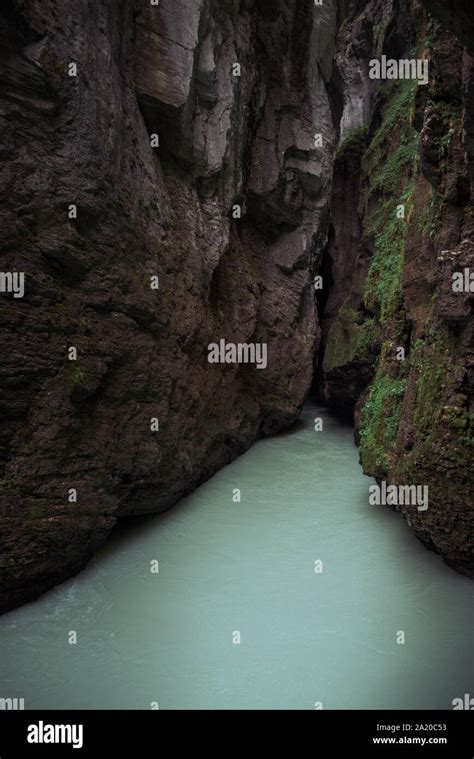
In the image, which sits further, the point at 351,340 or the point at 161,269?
the point at 351,340

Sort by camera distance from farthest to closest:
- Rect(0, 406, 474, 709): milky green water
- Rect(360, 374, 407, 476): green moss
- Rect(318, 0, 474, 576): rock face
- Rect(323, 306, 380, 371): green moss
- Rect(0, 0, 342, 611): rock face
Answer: Rect(323, 306, 380, 371): green moss
Rect(360, 374, 407, 476): green moss
Rect(318, 0, 474, 576): rock face
Rect(0, 0, 342, 611): rock face
Rect(0, 406, 474, 709): milky green water

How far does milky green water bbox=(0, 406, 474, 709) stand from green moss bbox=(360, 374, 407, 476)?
39.7 inches

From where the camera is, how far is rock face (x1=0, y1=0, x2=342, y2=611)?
5.18 meters

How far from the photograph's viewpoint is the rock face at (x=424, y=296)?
570cm

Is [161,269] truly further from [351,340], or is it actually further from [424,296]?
[351,340]

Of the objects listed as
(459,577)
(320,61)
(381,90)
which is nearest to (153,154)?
(459,577)

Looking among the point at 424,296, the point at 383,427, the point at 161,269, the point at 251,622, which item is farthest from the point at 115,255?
the point at 383,427

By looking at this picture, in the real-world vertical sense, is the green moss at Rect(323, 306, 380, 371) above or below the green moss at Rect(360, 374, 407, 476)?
above

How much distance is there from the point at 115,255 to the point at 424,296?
5.06m

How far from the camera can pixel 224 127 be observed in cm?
905

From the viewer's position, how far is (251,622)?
219 inches

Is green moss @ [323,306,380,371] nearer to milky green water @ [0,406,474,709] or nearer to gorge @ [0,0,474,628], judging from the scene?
gorge @ [0,0,474,628]

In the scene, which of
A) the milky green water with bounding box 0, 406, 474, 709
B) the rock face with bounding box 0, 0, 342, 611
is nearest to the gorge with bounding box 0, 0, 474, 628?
the rock face with bounding box 0, 0, 342, 611

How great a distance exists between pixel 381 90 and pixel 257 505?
1390cm
